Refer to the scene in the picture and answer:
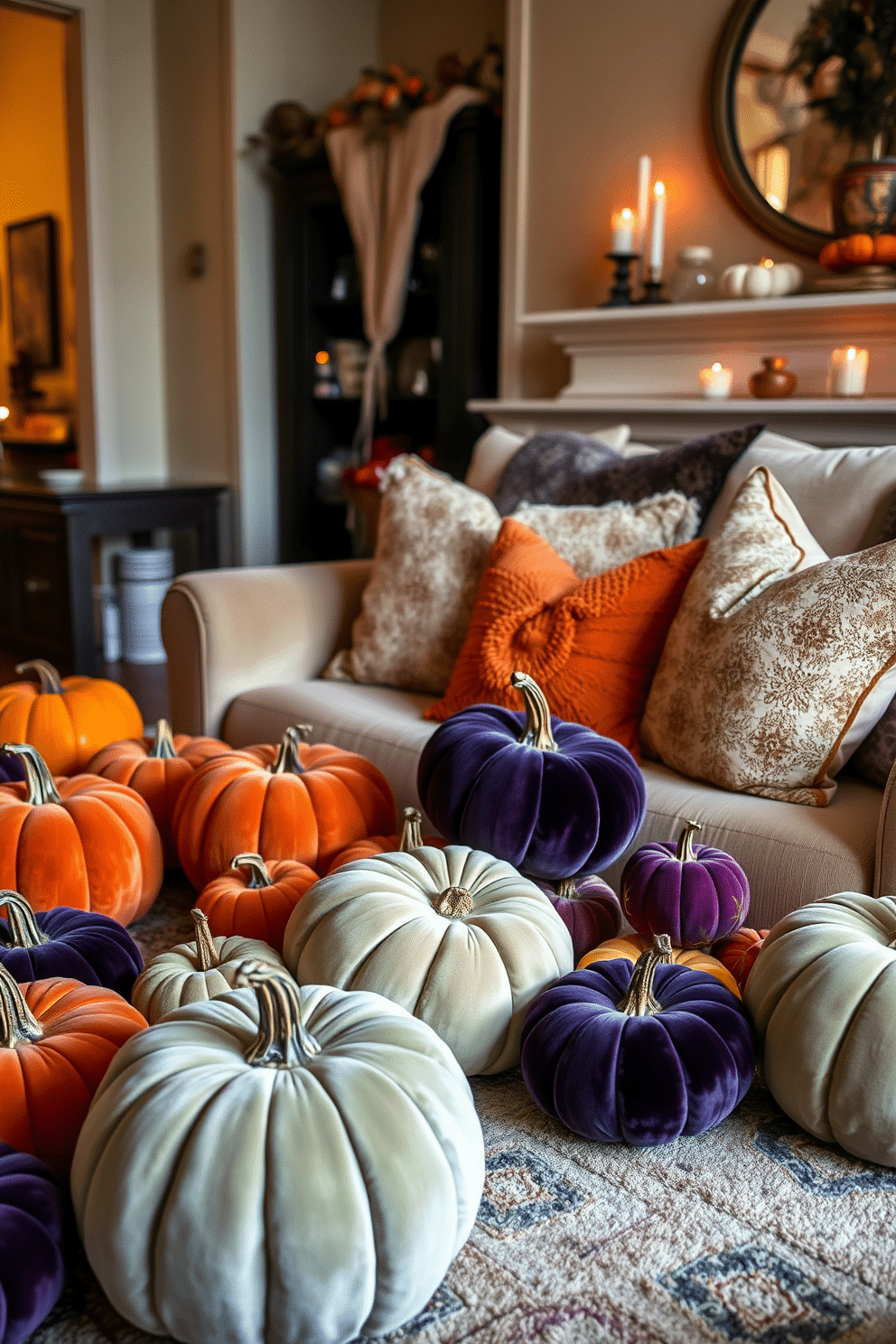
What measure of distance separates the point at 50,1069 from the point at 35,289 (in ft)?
19.6

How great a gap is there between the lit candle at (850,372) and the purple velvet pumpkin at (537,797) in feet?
5.41

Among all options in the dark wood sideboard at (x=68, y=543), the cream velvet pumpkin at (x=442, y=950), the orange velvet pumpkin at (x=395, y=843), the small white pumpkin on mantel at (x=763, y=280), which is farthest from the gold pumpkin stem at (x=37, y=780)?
the dark wood sideboard at (x=68, y=543)

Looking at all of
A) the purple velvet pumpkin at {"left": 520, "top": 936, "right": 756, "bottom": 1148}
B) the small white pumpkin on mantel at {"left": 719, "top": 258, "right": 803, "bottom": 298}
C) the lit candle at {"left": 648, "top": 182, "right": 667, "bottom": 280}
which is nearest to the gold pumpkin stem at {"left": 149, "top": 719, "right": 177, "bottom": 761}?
the purple velvet pumpkin at {"left": 520, "top": 936, "right": 756, "bottom": 1148}

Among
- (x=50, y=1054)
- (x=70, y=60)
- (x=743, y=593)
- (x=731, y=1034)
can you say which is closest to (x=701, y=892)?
(x=731, y=1034)

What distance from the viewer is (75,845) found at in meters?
1.58

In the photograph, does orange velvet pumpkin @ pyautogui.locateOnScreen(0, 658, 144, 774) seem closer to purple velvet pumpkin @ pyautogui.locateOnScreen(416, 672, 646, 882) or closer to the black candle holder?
purple velvet pumpkin @ pyautogui.locateOnScreen(416, 672, 646, 882)

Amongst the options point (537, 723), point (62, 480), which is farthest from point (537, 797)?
point (62, 480)

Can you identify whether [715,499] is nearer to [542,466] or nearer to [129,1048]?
[542,466]

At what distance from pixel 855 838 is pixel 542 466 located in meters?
1.19

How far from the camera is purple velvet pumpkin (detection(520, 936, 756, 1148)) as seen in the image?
1.03m

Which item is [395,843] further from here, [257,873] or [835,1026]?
[835,1026]

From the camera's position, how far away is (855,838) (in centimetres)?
147

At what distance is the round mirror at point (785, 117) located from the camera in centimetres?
284

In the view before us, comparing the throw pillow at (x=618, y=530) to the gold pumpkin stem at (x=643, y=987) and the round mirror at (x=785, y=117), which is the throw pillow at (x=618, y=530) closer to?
the gold pumpkin stem at (x=643, y=987)
